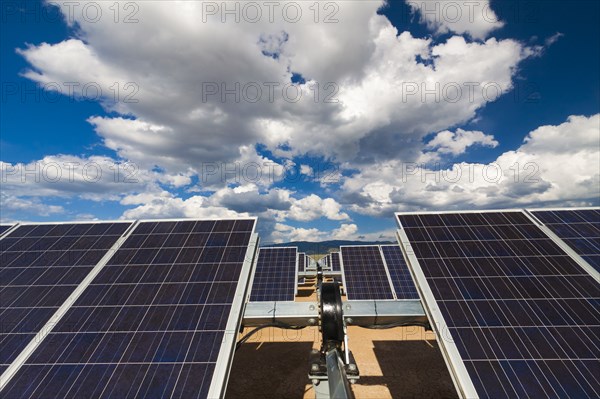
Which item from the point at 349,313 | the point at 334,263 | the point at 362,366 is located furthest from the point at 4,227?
the point at 334,263

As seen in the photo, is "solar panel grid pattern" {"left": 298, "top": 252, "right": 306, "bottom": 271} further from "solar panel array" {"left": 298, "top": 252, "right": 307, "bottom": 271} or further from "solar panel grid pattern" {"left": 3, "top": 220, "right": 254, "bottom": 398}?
"solar panel grid pattern" {"left": 3, "top": 220, "right": 254, "bottom": 398}

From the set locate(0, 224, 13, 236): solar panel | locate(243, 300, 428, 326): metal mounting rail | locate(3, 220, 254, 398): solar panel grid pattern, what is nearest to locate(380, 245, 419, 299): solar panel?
locate(243, 300, 428, 326): metal mounting rail

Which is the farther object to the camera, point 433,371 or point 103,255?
point 433,371

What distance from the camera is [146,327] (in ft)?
26.7

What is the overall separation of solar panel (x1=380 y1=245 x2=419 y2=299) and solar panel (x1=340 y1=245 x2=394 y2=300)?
1.73 feet

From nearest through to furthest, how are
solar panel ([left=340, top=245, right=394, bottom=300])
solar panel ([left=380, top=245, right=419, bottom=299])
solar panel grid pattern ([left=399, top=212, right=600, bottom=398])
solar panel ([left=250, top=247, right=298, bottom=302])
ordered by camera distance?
1. solar panel grid pattern ([left=399, top=212, right=600, bottom=398])
2. solar panel ([left=380, top=245, right=419, bottom=299])
3. solar panel ([left=340, top=245, right=394, bottom=300])
4. solar panel ([left=250, top=247, right=298, bottom=302])

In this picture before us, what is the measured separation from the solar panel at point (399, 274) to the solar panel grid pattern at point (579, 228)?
9.94 m

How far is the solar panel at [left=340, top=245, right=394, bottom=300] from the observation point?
2208 centimetres

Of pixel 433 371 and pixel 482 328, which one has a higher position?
pixel 482 328

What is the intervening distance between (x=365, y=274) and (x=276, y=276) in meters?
8.47

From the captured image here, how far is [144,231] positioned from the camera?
12.6 meters

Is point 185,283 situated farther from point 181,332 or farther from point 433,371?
point 433,371

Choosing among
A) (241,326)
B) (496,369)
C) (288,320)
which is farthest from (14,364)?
(496,369)

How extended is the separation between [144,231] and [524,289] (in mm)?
15695
